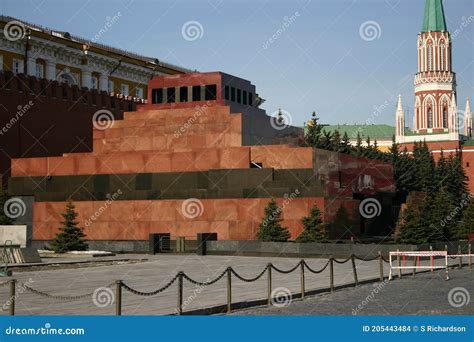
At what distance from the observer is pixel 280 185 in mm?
32125

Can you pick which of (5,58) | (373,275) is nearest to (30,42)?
(5,58)

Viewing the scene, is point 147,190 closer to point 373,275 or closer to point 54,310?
point 373,275

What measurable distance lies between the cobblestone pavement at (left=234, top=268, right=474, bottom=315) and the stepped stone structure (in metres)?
13.5

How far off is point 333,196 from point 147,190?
25.8 feet

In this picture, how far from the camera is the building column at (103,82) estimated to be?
52906 mm

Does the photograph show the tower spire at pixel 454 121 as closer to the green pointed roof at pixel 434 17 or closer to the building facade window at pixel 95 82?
the green pointed roof at pixel 434 17

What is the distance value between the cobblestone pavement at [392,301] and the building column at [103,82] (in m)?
37.1

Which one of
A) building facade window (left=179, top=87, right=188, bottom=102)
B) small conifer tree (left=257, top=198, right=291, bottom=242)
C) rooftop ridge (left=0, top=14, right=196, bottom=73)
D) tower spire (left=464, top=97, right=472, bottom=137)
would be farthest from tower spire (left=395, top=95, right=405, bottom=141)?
small conifer tree (left=257, top=198, right=291, bottom=242)

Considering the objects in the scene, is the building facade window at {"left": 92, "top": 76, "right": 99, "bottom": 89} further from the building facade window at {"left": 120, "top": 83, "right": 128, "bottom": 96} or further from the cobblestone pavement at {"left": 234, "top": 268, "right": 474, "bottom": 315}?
the cobblestone pavement at {"left": 234, "top": 268, "right": 474, "bottom": 315}

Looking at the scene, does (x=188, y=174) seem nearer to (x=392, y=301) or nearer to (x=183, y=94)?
(x=183, y=94)

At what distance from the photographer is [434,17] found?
96.6 m

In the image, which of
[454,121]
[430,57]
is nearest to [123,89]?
[430,57]

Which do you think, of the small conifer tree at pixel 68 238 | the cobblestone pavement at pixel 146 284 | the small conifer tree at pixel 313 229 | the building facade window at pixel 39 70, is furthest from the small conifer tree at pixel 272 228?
the building facade window at pixel 39 70

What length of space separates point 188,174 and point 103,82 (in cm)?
2157
